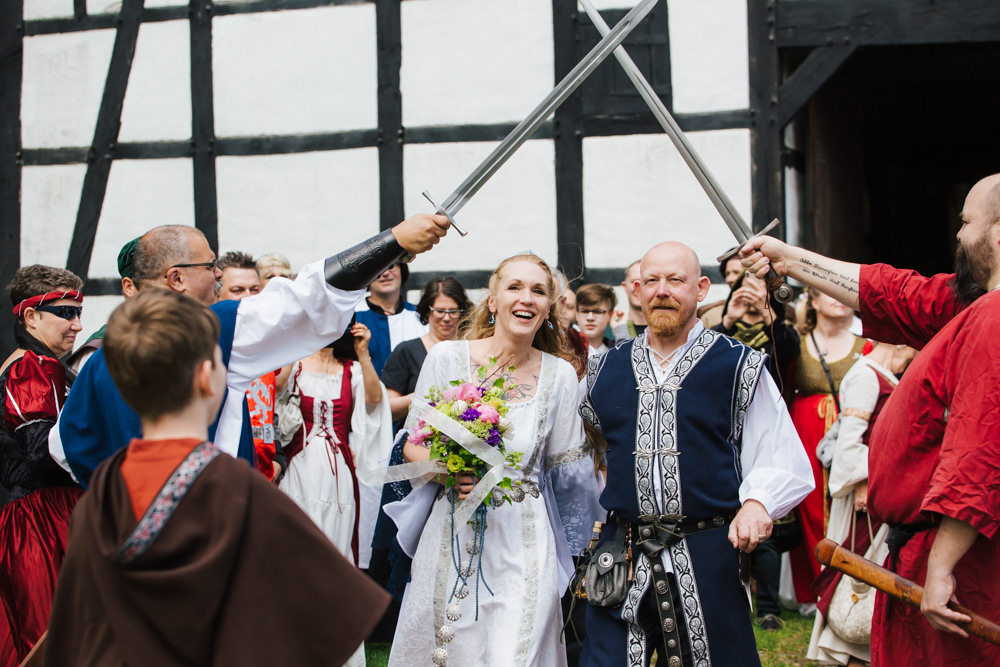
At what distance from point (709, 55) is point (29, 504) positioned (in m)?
5.53

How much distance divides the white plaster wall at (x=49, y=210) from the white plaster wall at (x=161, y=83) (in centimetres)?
72

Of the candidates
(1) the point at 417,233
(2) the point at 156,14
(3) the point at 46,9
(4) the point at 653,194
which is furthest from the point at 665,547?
(3) the point at 46,9

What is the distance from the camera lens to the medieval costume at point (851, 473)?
192 inches

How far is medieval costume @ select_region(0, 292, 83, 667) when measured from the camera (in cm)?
404

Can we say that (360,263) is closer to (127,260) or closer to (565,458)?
(127,260)

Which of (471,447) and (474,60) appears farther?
(474,60)

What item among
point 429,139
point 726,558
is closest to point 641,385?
point 726,558

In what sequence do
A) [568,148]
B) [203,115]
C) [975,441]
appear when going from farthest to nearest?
[203,115] → [568,148] → [975,441]

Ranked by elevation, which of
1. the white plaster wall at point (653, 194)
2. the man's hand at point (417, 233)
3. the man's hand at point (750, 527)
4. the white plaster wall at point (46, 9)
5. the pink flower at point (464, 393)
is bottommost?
the man's hand at point (750, 527)

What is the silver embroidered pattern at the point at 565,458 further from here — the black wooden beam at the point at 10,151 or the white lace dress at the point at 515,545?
the black wooden beam at the point at 10,151

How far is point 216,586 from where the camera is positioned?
1.95m

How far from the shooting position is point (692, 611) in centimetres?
329

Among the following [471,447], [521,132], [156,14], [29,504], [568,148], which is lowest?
[29,504]

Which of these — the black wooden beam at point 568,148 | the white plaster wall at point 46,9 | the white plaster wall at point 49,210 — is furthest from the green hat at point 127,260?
the white plaster wall at point 46,9
